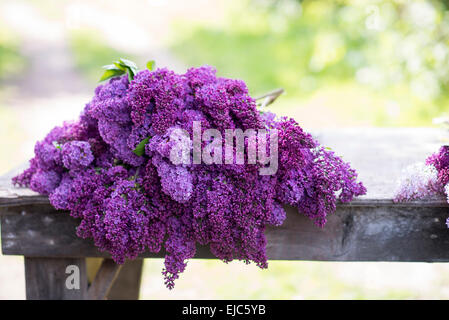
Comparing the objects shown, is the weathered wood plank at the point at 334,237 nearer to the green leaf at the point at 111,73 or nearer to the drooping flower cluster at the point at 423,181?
the drooping flower cluster at the point at 423,181

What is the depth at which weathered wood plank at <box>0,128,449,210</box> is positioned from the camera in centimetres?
163

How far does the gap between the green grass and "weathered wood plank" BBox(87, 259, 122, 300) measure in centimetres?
550

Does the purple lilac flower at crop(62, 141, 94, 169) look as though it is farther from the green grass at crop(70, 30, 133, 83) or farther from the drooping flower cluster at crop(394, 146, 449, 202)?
the green grass at crop(70, 30, 133, 83)

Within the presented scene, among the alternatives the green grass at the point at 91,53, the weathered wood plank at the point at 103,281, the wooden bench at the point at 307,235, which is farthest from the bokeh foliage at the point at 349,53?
the weathered wood plank at the point at 103,281

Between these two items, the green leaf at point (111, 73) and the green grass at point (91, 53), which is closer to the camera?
the green leaf at point (111, 73)

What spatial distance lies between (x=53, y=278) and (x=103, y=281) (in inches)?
9.0

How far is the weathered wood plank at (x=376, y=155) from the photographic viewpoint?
1.63 m

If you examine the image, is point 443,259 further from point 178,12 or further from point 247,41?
point 178,12

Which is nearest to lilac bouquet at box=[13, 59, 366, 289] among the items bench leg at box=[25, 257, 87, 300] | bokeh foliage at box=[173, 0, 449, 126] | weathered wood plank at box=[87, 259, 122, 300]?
bench leg at box=[25, 257, 87, 300]

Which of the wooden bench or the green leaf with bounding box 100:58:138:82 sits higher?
the green leaf with bounding box 100:58:138:82

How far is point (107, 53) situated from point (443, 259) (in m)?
7.28

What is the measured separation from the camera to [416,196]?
1596 mm

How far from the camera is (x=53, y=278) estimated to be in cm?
182

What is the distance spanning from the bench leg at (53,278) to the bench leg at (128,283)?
655 mm
